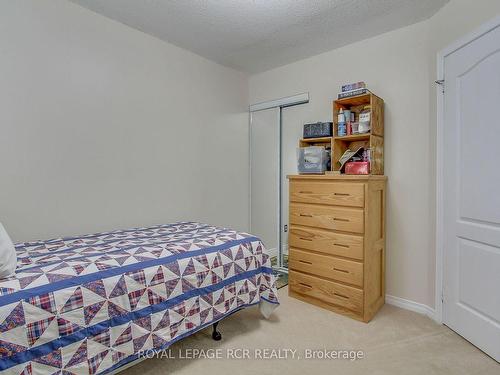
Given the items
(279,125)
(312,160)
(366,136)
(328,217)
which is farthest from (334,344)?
(279,125)

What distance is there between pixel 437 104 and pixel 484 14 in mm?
617

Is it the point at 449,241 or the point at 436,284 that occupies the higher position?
the point at 449,241

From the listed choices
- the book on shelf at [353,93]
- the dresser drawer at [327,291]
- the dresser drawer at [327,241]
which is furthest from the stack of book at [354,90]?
the dresser drawer at [327,291]

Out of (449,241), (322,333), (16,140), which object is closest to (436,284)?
(449,241)

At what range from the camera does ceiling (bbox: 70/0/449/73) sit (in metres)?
2.17

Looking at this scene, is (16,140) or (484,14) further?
(16,140)

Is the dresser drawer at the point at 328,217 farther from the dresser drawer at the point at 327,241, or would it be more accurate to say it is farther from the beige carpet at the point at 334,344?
the beige carpet at the point at 334,344

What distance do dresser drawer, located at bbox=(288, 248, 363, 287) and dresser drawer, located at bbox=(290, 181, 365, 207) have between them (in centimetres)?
48

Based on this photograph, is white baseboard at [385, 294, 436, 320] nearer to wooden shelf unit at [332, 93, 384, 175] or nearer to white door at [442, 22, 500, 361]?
white door at [442, 22, 500, 361]

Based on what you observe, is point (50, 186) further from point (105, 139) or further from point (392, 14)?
point (392, 14)

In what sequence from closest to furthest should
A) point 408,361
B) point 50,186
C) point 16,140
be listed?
1. point 408,361
2. point 16,140
3. point 50,186

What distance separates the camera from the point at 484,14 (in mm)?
1797

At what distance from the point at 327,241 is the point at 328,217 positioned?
21 centimetres

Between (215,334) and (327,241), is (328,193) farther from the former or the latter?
(215,334)
